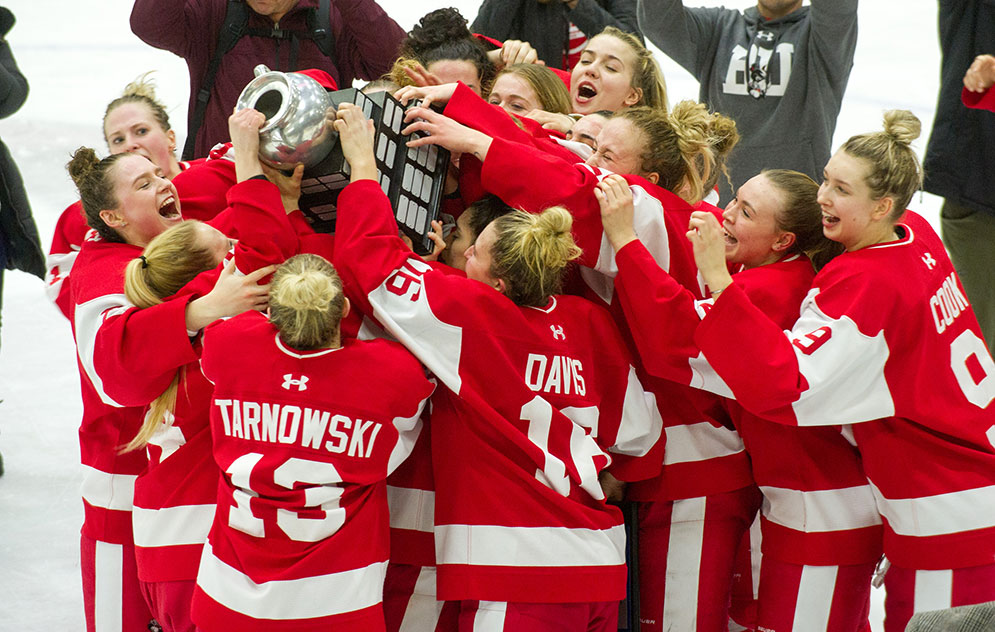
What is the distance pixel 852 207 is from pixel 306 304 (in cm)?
121

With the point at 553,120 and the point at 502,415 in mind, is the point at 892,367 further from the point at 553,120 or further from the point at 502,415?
the point at 553,120

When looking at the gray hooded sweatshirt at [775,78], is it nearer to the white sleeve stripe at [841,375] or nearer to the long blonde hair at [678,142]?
the long blonde hair at [678,142]

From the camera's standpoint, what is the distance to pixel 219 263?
2600mm

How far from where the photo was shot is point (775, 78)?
4516 millimetres

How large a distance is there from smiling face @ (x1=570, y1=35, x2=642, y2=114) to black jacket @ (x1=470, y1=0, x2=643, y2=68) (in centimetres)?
117

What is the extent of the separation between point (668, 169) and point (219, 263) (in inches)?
44.9

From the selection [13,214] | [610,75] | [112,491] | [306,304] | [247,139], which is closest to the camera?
[306,304]

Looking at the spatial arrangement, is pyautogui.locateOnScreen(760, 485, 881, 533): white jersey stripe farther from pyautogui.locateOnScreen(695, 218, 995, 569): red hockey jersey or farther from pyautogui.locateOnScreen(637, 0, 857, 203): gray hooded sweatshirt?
pyautogui.locateOnScreen(637, 0, 857, 203): gray hooded sweatshirt

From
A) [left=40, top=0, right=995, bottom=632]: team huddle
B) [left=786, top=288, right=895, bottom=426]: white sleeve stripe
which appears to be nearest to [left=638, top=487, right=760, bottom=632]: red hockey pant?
[left=40, top=0, right=995, bottom=632]: team huddle

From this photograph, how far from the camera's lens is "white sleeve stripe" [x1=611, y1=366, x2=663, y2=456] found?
2512mm

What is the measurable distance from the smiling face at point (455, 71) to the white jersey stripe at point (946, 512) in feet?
5.56

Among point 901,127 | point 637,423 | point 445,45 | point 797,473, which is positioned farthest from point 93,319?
point 901,127

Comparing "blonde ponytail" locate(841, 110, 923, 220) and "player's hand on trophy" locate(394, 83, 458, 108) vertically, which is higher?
"player's hand on trophy" locate(394, 83, 458, 108)

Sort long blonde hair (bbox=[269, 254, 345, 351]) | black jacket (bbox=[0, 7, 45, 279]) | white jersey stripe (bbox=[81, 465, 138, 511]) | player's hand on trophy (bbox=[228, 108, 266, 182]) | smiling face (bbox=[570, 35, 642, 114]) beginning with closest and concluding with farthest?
long blonde hair (bbox=[269, 254, 345, 351]), player's hand on trophy (bbox=[228, 108, 266, 182]), white jersey stripe (bbox=[81, 465, 138, 511]), smiling face (bbox=[570, 35, 642, 114]), black jacket (bbox=[0, 7, 45, 279])
